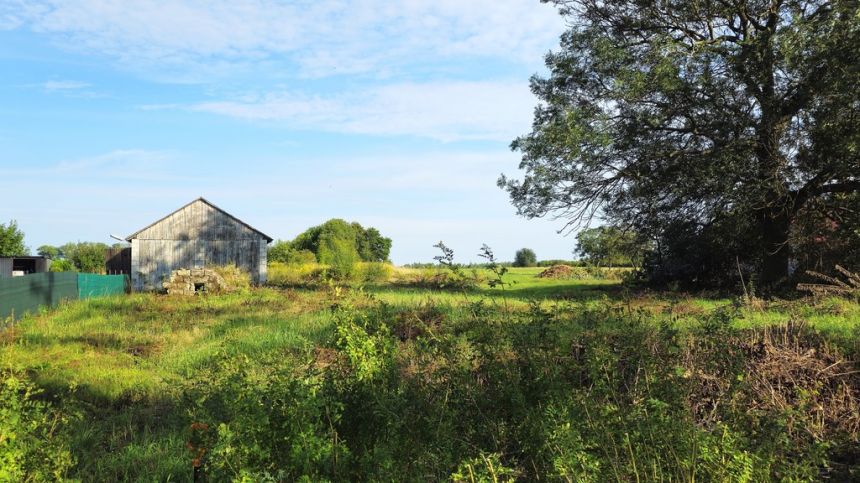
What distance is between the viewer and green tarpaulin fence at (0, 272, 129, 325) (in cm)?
1516

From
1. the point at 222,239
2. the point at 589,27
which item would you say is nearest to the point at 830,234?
the point at 589,27

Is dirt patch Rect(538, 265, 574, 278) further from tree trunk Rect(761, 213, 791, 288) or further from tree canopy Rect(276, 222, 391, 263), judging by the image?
tree trunk Rect(761, 213, 791, 288)

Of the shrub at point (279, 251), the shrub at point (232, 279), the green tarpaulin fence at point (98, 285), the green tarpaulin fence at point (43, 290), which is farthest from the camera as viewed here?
the shrub at point (279, 251)

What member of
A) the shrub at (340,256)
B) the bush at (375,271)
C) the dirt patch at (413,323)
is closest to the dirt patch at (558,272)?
the bush at (375,271)

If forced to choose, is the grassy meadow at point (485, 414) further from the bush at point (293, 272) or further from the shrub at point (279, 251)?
the shrub at point (279, 251)

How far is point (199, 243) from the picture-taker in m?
33.2

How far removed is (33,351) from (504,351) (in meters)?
9.88

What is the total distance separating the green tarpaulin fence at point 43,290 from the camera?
49.8 ft

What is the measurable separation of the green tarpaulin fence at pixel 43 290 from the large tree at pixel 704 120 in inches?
621

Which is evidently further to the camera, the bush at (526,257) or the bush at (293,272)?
the bush at (526,257)

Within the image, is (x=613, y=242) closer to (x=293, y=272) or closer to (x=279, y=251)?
(x=293, y=272)

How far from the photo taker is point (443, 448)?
402cm

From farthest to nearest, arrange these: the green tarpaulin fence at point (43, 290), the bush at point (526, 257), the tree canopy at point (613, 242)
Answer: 1. the bush at point (526, 257)
2. the tree canopy at point (613, 242)
3. the green tarpaulin fence at point (43, 290)

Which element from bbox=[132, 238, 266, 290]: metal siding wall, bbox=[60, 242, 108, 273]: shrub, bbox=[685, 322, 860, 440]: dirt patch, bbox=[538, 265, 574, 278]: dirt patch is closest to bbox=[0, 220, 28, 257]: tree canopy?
bbox=[60, 242, 108, 273]: shrub
